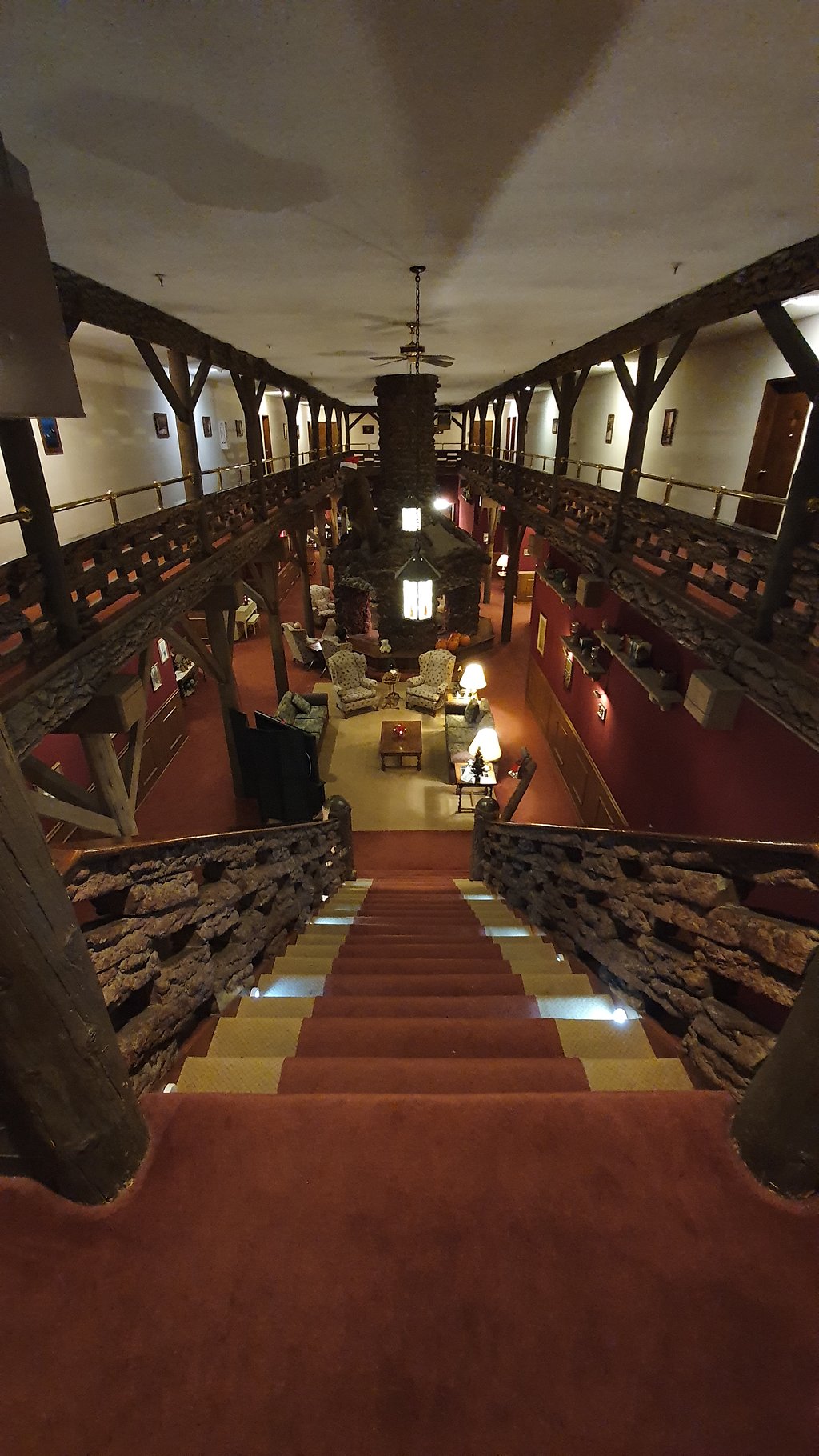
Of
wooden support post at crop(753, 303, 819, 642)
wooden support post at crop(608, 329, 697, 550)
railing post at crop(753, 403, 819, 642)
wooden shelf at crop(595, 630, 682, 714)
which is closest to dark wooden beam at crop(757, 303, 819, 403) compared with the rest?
wooden support post at crop(753, 303, 819, 642)

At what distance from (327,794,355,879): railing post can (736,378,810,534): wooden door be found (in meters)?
4.96

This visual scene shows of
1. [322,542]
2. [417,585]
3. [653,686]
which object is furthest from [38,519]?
[322,542]

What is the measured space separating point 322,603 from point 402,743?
7.42 meters

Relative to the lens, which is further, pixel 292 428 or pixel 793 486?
pixel 292 428

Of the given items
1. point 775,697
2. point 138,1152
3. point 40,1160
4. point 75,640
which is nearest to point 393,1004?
point 138,1152

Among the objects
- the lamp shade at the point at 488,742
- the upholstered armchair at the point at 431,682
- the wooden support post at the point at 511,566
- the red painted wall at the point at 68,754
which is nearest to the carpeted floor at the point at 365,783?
the upholstered armchair at the point at 431,682

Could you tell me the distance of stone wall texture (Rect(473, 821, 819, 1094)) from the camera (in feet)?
6.36

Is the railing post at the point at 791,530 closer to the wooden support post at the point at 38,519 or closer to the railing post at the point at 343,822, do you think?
the railing post at the point at 343,822

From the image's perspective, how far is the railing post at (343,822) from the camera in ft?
18.4

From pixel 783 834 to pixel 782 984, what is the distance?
2263 millimetres

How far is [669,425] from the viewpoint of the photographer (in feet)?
27.9

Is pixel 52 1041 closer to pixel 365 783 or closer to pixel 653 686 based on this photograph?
pixel 653 686

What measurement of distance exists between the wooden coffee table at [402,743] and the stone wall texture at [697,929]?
5201 mm

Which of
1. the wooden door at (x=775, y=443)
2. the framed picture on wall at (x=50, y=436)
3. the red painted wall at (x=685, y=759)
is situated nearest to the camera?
the red painted wall at (x=685, y=759)
